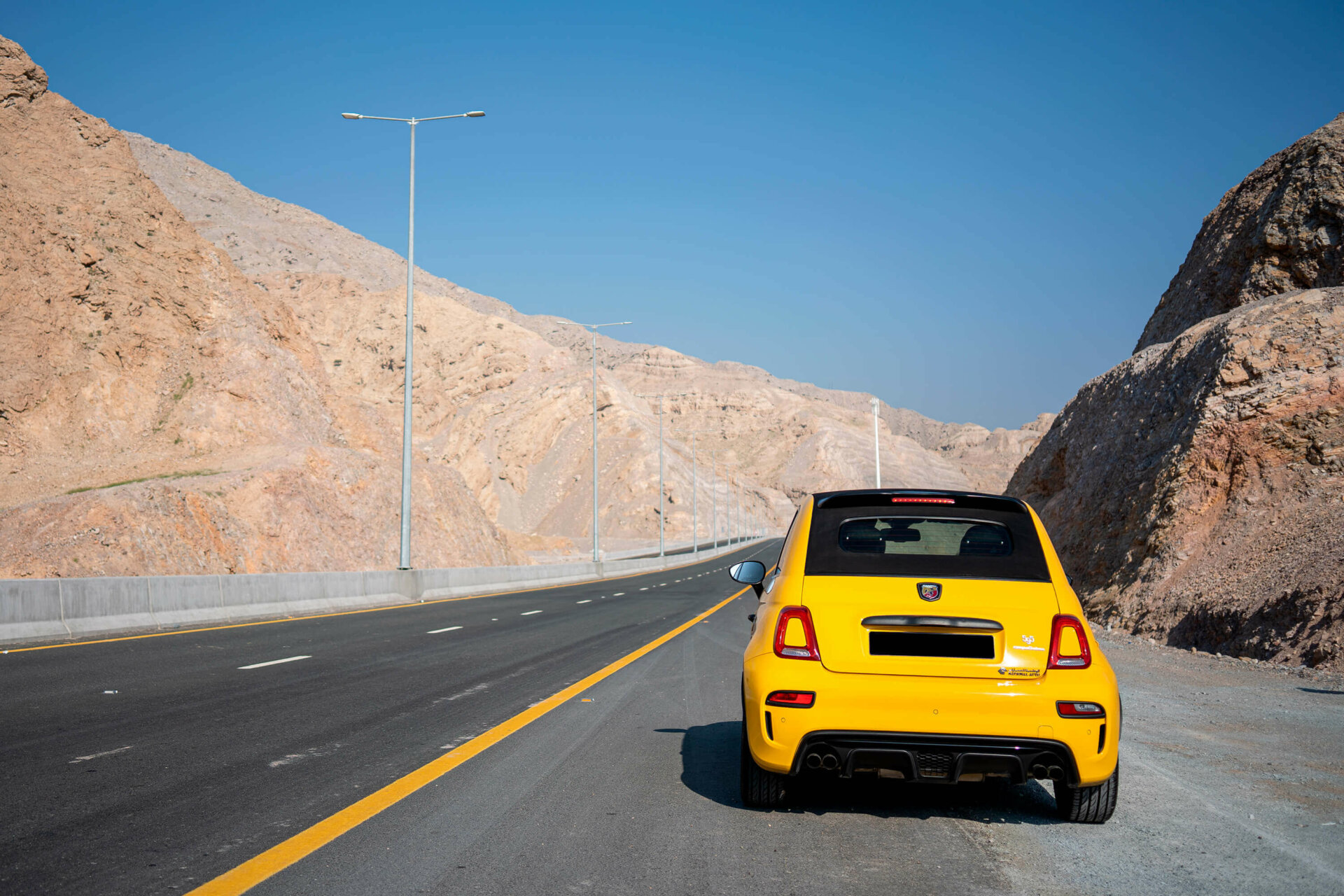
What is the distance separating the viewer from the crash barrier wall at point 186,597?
14539mm

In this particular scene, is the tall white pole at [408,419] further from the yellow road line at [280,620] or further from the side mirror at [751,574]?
the side mirror at [751,574]

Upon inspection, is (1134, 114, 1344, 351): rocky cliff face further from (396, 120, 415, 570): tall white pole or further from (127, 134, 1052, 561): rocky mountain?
(127, 134, 1052, 561): rocky mountain

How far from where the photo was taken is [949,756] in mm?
4840

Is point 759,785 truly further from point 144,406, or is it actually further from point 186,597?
point 144,406

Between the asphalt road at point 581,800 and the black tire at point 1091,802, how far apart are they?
0.19 feet

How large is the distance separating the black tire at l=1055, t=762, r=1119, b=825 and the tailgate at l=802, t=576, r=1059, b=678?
0.82 metres

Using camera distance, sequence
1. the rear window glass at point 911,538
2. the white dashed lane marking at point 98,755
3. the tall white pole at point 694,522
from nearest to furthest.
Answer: the rear window glass at point 911,538 < the white dashed lane marking at point 98,755 < the tall white pole at point 694,522

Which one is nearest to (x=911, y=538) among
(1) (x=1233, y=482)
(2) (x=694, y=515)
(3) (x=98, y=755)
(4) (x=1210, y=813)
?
(4) (x=1210, y=813)

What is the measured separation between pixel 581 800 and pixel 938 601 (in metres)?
2.23

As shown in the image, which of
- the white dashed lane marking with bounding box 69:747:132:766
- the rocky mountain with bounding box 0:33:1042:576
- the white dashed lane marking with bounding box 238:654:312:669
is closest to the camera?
the white dashed lane marking with bounding box 69:747:132:766

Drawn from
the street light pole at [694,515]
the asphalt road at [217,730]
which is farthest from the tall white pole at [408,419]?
the street light pole at [694,515]

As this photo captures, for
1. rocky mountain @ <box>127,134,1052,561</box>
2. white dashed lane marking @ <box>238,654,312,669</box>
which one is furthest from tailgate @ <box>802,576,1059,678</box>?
rocky mountain @ <box>127,134,1052,561</box>

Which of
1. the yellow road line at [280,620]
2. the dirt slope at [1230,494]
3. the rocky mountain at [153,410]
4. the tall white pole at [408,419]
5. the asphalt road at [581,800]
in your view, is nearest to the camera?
the asphalt road at [581,800]

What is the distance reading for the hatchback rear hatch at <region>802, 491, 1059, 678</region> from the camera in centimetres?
497
